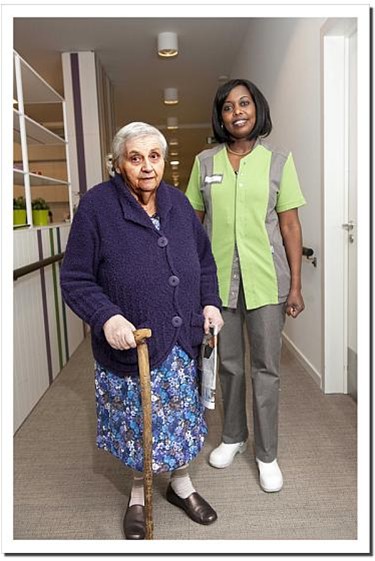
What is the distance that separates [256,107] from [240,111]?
61mm

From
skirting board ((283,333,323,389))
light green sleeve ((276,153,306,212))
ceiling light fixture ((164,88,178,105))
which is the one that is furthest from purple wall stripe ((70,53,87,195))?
light green sleeve ((276,153,306,212))

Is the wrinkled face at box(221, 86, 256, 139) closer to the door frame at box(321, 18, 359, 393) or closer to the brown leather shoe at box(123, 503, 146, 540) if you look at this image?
the door frame at box(321, 18, 359, 393)

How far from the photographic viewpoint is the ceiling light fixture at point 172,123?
8811 millimetres

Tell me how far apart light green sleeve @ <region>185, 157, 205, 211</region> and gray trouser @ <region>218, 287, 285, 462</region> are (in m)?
0.37

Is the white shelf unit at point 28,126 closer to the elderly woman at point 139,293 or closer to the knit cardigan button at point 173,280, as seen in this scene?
the elderly woman at point 139,293

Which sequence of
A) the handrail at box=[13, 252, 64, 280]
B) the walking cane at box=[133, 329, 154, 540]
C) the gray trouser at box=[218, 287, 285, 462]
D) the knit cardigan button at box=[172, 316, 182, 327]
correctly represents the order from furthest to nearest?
the handrail at box=[13, 252, 64, 280] < the gray trouser at box=[218, 287, 285, 462] < the knit cardigan button at box=[172, 316, 182, 327] < the walking cane at box=[133, 329, 154, 540]

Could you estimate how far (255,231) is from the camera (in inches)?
73.4

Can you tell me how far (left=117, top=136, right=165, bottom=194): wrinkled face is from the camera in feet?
4.97

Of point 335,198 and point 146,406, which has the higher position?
point 335,198

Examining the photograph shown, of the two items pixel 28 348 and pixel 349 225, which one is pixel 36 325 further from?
pixel 349 225

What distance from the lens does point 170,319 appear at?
156 centimetres

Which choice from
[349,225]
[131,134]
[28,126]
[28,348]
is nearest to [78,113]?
[28,126]

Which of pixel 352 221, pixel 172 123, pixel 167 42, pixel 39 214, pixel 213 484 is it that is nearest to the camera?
pixel 213 484

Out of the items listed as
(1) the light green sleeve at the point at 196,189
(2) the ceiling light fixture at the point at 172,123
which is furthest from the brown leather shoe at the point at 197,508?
(2) the ceiling light fixture at the point at 172,123
